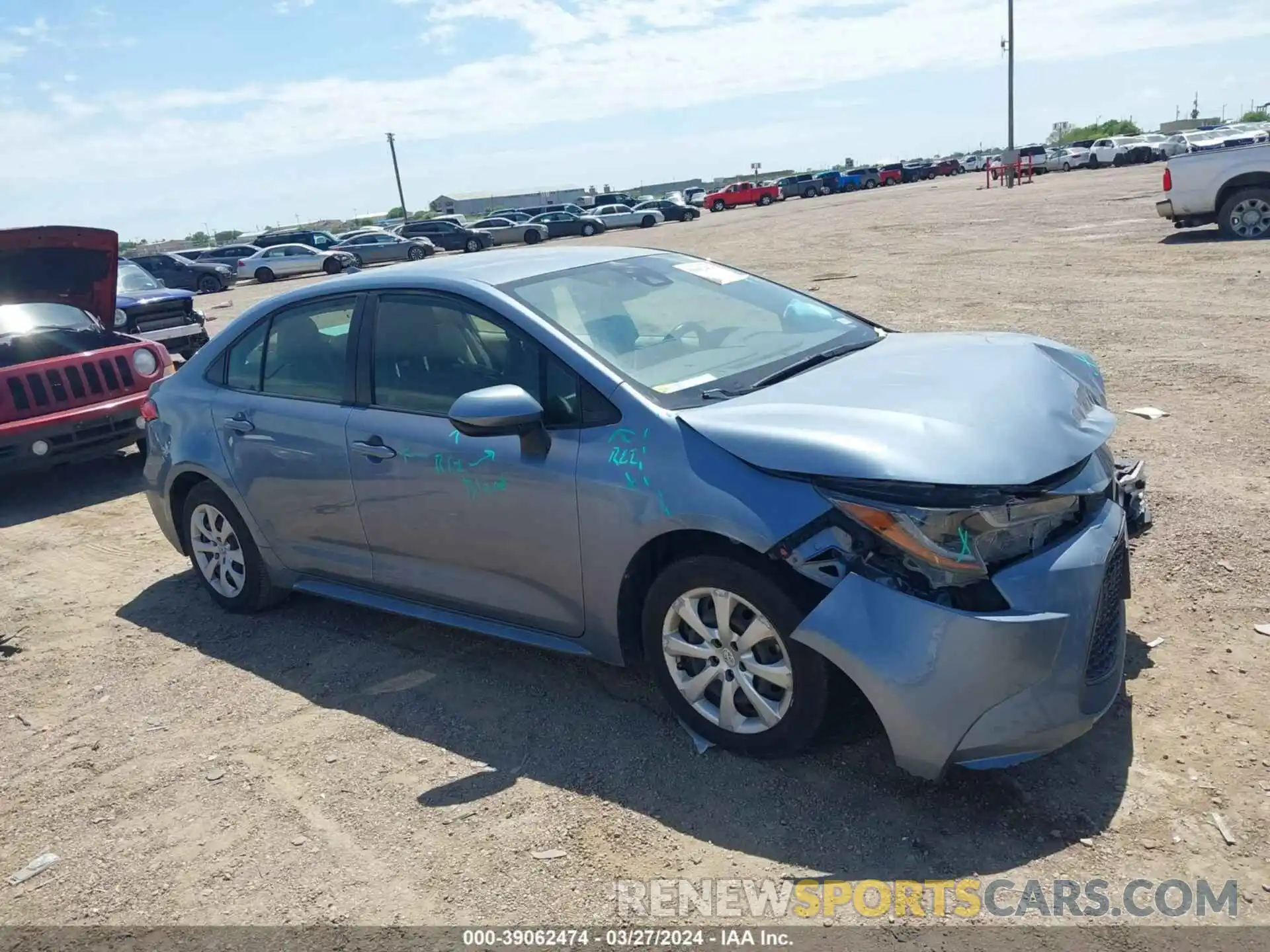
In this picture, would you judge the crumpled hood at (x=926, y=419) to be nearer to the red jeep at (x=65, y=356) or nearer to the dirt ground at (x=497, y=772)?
the dirt ground at (x=497, y=772)

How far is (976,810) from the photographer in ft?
10.3

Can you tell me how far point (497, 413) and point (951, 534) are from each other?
1573mm

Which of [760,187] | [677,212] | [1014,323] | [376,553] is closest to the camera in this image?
[376,553]

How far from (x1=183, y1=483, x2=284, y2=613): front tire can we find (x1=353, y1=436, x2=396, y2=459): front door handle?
1.10 meters

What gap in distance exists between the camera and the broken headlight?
2.98m

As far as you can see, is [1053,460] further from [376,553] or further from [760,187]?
[760,187]

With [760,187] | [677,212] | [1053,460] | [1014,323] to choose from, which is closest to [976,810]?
[1053,460]

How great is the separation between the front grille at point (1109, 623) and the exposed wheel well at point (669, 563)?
82 cm

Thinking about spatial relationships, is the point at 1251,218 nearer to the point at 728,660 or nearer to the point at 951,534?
the point at 951,534

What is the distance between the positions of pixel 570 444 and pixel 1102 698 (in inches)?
75.3

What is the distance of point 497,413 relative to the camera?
3.60m

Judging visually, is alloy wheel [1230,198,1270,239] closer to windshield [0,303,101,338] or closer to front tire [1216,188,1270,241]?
front tire [1216,188,1270,241]

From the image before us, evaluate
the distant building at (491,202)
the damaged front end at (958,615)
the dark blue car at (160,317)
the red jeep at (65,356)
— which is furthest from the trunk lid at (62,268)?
the distant building at (491,202)

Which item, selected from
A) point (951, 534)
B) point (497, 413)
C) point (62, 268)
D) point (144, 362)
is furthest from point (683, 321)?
point (62, 268)
